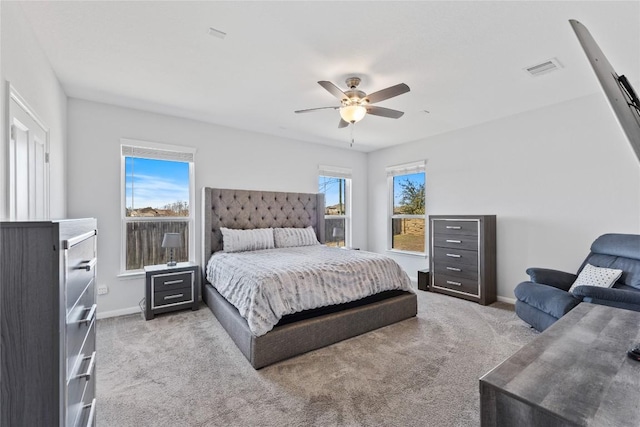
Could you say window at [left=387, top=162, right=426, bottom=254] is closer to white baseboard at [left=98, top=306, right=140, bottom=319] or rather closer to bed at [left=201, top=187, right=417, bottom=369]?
bed at [left=201, top=187, right=417, bottom=369]

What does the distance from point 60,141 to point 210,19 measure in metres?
2.27

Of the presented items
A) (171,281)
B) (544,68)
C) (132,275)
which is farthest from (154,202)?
(544,68)

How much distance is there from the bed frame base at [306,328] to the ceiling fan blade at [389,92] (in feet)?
6.93

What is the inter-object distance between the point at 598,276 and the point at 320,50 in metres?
3.45

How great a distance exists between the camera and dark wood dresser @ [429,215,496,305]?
396 cm

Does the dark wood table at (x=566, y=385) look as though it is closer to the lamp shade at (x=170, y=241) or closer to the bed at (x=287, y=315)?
the bed at (x=287, y=315)

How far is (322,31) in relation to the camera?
2.13 m

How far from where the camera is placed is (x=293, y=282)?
102 inches

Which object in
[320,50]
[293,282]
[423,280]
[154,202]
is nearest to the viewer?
[320,50]

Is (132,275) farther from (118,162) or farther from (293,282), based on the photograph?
(293,282)

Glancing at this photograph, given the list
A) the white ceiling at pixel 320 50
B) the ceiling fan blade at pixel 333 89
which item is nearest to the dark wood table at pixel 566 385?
the white ceiling at pixel 320 50

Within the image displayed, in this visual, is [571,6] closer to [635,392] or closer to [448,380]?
[635,392]

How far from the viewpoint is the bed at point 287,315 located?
95.4 inches

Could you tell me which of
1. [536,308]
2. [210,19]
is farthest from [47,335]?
[536,308]
